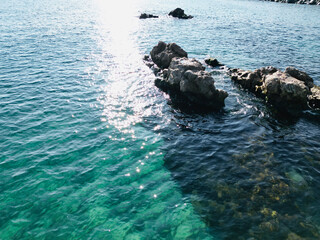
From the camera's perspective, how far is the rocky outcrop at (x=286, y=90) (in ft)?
80.9

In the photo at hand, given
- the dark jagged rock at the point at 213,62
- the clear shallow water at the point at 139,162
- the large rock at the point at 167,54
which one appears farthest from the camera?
the dark jagged rock at the point at 213,62

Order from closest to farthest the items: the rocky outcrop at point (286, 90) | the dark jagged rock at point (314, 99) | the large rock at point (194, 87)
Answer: the rocky outcrop at point (286, 90) → the dark jagged rock at point (314, 99) → the large rock at point (194, 87)

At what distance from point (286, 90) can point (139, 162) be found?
17651 millimetres

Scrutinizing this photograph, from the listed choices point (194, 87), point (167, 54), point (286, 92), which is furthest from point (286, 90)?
point (167, 54)

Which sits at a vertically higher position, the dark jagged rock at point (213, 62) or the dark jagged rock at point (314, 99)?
the dark jagged rock at point (213, 62)

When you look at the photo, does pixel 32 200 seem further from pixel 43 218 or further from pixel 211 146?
pixel 211 146

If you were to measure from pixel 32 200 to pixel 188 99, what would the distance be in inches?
737

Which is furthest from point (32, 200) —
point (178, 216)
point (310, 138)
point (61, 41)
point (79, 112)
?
point (61, 41)

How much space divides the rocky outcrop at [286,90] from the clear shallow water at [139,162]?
141cm

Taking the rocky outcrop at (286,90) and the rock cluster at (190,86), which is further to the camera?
the rock cluster at (190,86)

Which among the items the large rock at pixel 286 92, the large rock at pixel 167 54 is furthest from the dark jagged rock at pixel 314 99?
the large rock at pixel 167 54

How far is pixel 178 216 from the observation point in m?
14.6

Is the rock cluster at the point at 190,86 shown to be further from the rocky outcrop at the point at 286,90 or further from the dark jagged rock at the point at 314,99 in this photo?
the dark jagged rock at the point at 314,99

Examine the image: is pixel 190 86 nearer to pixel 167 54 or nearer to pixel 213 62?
pixel 167 54
